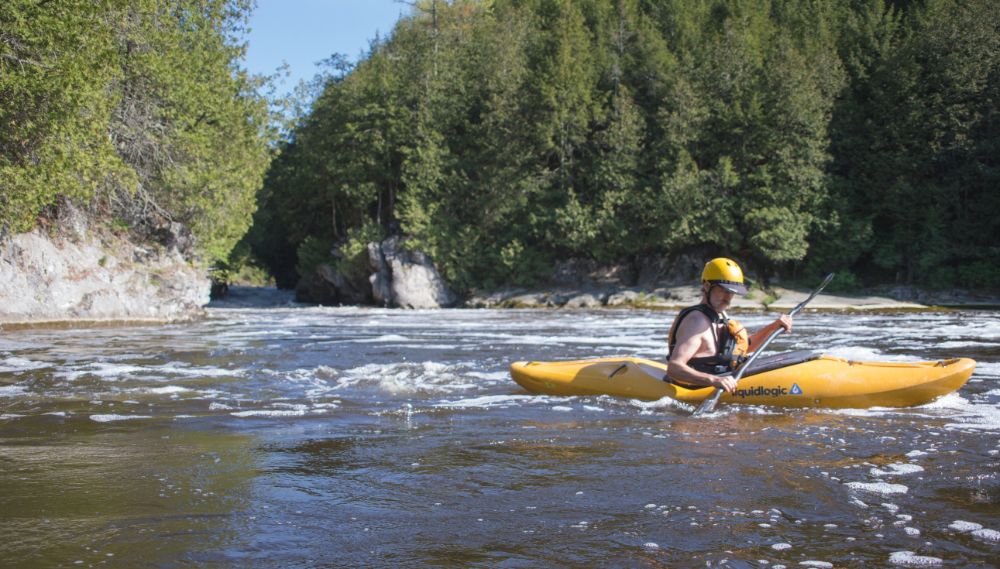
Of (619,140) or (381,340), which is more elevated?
(619,140)

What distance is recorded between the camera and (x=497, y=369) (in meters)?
9.46

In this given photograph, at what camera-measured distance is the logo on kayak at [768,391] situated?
643cm

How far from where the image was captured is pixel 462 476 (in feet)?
13.9

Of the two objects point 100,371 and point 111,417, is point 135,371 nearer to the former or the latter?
point 100,371

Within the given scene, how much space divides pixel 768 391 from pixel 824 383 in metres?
0.45

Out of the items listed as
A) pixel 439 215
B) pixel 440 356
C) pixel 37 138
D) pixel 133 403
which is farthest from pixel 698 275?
pixel 133 403

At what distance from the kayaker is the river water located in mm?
324

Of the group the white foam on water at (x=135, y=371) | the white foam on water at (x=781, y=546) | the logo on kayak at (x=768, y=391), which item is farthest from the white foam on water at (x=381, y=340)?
the white foam on water at (x=781, y=546)

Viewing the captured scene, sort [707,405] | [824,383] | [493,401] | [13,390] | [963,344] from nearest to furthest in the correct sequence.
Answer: [707,405]
[824,383]
[493,401]
[13,390]
[963,344]

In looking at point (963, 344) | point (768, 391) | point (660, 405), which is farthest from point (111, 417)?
point (963, 344)

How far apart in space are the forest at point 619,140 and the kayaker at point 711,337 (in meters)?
14.5

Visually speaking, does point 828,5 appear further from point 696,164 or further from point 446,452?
point 446,452

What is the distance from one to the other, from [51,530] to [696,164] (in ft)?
86.0

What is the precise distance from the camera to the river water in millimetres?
3078
